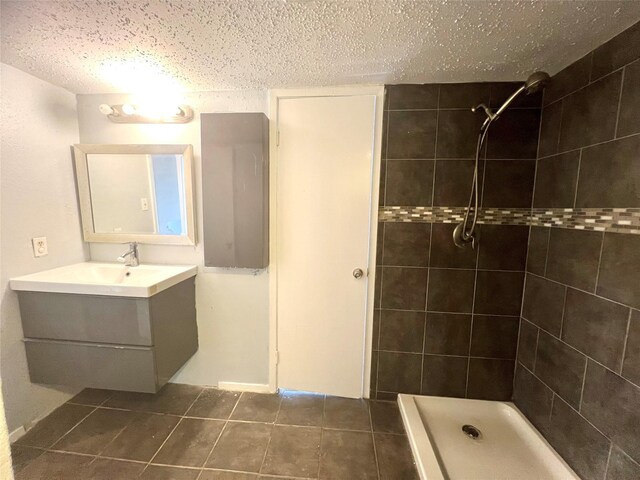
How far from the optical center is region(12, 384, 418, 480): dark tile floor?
1.29 meters

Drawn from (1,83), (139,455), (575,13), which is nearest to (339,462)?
(139,455)

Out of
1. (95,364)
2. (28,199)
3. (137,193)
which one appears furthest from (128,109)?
(95,364)

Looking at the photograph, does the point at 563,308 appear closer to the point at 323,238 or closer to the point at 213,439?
the point at 323,238

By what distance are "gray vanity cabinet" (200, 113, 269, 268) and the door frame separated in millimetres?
60

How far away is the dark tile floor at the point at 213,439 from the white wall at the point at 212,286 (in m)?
0.20

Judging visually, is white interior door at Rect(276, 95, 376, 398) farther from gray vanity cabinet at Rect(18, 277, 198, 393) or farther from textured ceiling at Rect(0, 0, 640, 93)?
gray vanity cabinet at Rect(18, 277, 198, 393)

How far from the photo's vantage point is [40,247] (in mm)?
1552

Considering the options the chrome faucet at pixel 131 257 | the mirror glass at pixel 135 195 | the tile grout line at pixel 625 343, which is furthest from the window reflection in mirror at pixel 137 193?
the tile grout line at pixel 625 343

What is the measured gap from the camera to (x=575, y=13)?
98 centimetres

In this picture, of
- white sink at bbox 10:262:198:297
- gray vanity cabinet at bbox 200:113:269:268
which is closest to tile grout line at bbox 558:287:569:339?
gray vanity cabinet at bbox 200:113:269:268

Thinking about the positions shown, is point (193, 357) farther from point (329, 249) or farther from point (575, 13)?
point (575, 13)

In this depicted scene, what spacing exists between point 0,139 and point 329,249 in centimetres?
190

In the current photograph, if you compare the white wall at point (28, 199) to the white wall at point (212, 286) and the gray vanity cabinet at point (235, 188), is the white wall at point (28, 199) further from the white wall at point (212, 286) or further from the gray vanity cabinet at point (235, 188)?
the gray vanity cabinet at point (235, 188)

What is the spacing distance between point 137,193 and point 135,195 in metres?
0.02
